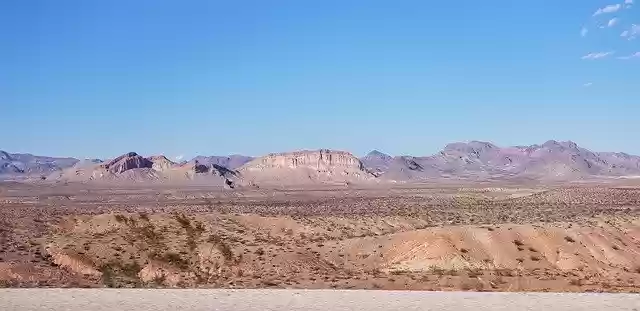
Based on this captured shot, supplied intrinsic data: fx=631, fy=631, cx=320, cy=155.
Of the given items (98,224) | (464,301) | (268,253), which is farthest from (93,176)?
(464,301)

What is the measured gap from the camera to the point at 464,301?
1263 centimetres

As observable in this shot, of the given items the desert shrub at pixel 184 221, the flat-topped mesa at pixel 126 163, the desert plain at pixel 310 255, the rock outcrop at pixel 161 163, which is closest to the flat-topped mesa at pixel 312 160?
the rock outcrop at pixel 161 163

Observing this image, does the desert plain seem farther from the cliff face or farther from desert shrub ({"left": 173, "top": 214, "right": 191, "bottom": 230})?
the cliff face

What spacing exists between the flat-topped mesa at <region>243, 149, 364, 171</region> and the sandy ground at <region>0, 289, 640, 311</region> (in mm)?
170490

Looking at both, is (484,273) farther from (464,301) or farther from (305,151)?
(305,151)

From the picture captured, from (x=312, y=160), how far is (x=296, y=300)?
176 m

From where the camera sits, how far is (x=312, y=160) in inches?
7451

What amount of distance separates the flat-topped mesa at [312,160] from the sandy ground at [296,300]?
17049cm

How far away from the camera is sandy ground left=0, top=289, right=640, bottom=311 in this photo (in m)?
12.0

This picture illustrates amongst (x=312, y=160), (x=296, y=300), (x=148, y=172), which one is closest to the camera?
(x=296, y=300)

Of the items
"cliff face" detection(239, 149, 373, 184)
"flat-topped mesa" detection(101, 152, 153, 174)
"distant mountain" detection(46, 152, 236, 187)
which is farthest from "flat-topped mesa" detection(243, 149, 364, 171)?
"flat-topped mesa" detection(101, 152, 153, 174)

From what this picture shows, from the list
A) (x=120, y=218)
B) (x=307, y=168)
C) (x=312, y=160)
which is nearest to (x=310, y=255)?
(x=120, y=218)

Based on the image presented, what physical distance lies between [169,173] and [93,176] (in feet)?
67.3

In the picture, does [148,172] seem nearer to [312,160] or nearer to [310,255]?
[312,160]
